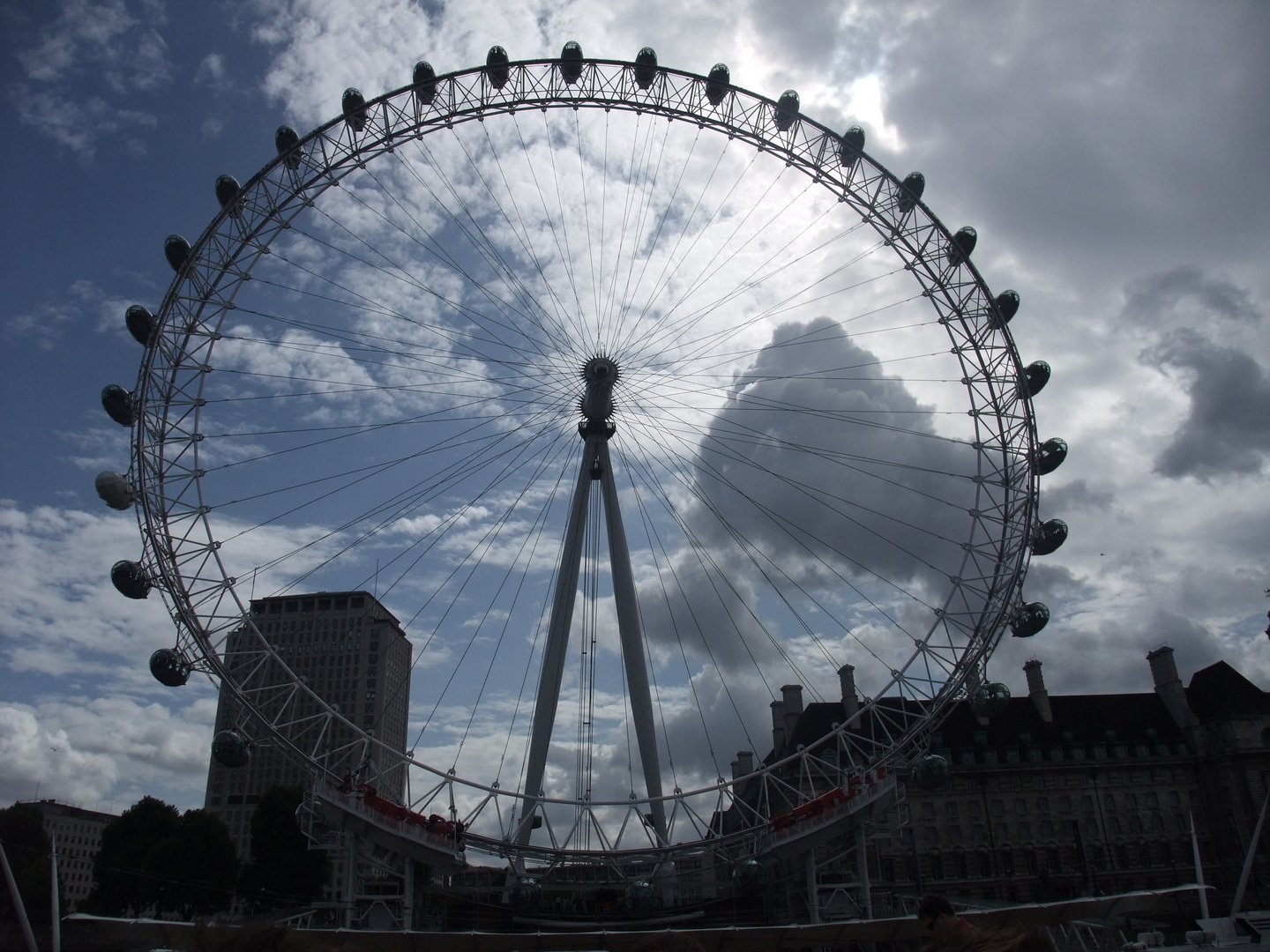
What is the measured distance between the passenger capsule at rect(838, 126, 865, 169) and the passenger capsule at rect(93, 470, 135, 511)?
36013mm

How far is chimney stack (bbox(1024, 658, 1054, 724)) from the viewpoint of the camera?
8725 cm

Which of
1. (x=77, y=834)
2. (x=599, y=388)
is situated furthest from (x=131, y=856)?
(x=77, y=834)

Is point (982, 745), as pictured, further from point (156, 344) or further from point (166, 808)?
point (156, 344)

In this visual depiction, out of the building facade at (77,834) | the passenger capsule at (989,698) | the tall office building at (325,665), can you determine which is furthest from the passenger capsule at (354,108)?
the building facade at (77,834)

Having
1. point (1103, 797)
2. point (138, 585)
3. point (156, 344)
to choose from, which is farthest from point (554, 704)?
point (1103, 797)

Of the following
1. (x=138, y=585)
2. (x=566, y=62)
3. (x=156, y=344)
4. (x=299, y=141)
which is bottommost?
(x=138, y=585)

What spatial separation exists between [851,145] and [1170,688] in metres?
69.4

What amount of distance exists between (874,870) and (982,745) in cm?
1584

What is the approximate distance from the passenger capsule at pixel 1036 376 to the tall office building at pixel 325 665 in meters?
109

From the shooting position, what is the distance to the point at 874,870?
7675 centimetres

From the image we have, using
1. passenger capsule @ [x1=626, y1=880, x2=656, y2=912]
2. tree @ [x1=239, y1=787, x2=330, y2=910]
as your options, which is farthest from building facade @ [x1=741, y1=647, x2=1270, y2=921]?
tree @ [x1=239, y1=787, x2=330, y2=910]

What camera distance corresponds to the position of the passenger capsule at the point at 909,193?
147 ft

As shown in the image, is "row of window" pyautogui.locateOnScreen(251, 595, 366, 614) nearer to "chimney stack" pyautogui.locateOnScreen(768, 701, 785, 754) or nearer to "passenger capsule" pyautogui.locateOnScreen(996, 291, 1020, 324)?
"chimney stack" pyautogui.locateOnScreen(768, 701, 785, 754)

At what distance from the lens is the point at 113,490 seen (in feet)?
129
